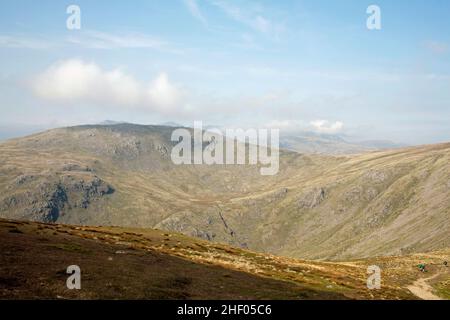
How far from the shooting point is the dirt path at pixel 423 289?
73769 mm

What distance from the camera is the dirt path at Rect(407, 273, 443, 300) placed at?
73769 millimetres

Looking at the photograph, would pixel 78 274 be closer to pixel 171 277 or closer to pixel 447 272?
pixel 171 277

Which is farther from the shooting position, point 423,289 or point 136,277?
point 423,289

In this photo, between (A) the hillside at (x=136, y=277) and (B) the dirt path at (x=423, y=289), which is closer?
(A) the hillside at (x=136, y=277)

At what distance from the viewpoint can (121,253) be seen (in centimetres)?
6575

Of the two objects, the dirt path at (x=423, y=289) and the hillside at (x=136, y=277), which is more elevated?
the hillside at (x=136, y=277)

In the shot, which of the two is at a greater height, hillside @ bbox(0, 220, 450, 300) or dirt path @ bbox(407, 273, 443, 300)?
hillside @ bbox(0, 220, 450, 300)

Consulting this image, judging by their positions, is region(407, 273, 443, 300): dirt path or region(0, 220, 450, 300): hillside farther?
region(407, 273, 443, 300): dirt path

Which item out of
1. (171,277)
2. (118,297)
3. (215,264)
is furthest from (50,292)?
(215,264)

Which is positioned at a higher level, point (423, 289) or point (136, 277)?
point (136, 277)

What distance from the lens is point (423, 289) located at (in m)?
80.9
